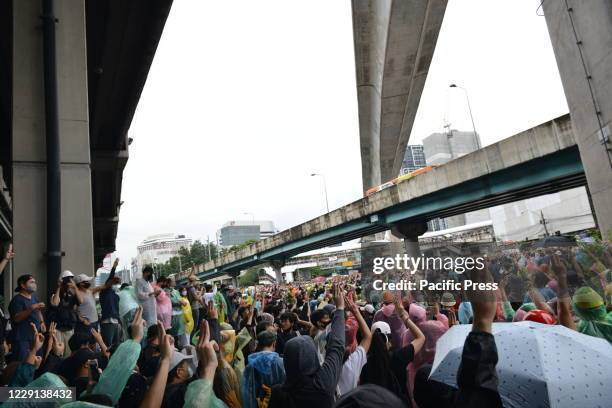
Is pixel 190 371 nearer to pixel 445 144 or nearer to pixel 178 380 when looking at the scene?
pixel 178 380

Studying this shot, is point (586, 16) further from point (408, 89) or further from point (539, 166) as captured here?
point (408, 89)

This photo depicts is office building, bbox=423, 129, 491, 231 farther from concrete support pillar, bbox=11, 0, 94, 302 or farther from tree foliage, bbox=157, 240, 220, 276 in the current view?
concrete support pillar, bbox=11, 0, 94, 302

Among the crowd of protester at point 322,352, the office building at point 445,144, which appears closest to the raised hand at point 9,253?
the crowd of protester at point 322,352

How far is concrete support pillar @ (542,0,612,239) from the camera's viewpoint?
35.5 feet

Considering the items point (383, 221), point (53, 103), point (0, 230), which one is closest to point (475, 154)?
point (383, 221)

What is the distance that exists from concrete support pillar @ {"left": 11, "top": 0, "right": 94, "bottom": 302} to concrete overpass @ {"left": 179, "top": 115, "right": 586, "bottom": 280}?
46.3ft

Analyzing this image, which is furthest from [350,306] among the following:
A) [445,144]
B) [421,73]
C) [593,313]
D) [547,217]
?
[445,144]

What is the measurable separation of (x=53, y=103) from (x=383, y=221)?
74.1ft

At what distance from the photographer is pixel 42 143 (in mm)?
6582

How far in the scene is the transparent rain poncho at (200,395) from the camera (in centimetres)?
236

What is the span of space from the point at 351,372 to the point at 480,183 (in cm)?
1807

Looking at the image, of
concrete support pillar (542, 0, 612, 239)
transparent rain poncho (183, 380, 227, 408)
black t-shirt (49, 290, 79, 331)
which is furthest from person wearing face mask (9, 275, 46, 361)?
concrete support pillar (542, 0, 612, 239)

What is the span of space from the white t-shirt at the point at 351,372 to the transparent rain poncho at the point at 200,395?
101 centimetres

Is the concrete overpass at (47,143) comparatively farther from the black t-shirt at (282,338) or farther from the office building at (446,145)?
the office building at (446,145)
